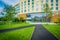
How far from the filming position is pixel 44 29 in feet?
21.9

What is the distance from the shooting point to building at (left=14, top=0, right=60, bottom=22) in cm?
547

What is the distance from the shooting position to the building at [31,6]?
17.9 feet

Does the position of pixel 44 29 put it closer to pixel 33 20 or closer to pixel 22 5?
pixel 33 20

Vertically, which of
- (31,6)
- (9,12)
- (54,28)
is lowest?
(54,28)

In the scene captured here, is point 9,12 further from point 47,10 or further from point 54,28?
point 54,28

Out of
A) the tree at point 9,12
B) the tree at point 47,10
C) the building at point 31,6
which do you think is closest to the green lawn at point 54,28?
the tree at point 47,10

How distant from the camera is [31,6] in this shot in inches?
218

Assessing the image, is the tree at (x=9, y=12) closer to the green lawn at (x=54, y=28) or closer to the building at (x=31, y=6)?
the building at (x=31, y=6)

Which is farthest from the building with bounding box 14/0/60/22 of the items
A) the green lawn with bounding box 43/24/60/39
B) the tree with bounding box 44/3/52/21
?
the green lawn with bounding box 43/24/60/39

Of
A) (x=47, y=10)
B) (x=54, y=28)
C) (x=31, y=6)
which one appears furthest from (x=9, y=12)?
(x=54, y=28)

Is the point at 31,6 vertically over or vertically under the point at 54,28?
over

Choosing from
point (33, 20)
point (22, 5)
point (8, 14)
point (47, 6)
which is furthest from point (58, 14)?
point (8, 14)

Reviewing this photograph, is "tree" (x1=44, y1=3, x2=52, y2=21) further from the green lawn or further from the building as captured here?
the green lawn

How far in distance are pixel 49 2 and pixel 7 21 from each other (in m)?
1.92
